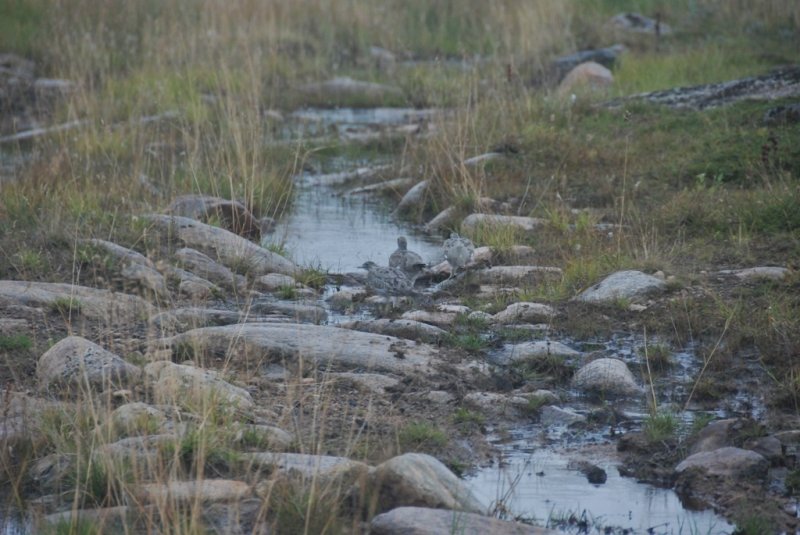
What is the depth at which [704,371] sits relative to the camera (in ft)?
21.1

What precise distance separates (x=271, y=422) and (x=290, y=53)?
13.4m

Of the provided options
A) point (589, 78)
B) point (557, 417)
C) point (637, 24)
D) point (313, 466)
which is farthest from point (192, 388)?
point (637, 24)

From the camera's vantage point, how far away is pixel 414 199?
11.1 m

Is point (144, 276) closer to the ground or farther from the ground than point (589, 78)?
closer to the ground

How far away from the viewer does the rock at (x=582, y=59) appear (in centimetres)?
1656

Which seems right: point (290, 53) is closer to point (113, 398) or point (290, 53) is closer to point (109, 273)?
point (109, 273)

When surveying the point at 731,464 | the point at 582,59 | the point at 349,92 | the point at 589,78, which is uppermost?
the point at 582,59

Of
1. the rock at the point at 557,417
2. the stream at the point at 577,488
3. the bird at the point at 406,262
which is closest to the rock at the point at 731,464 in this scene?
the stream at the point at 577,488

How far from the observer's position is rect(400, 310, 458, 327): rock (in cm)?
727

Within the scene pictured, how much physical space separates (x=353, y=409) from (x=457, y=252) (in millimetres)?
2748

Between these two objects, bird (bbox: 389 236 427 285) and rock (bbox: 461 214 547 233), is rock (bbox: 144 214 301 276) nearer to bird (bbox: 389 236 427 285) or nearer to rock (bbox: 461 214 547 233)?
bird (bbox: 389 236 427 285)

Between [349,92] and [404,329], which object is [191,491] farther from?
[349,92]

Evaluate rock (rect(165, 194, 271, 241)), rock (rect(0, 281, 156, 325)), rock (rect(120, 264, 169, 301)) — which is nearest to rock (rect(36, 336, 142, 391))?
rock (rect(0, 281, 156, 325))

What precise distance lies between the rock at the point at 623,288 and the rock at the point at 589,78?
6.89 metres
